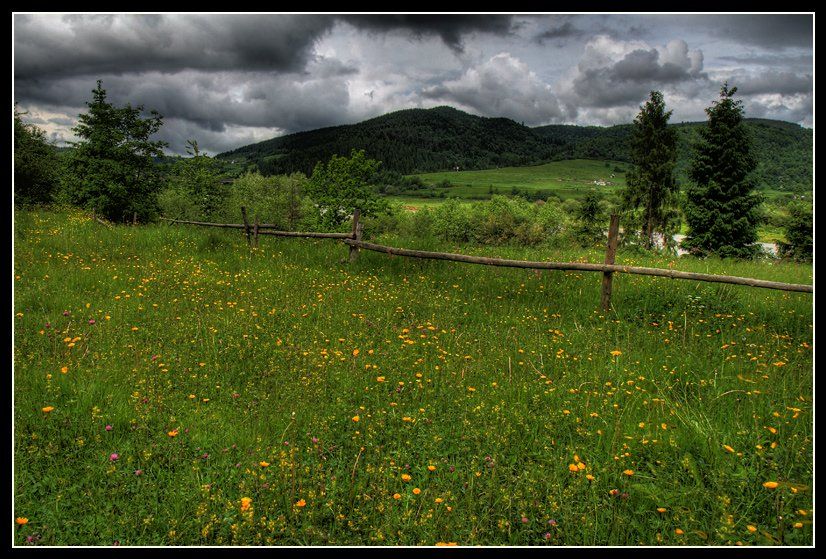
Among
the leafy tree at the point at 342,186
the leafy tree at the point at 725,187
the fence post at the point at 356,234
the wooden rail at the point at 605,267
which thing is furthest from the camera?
the leafy tree at the point at 342,186

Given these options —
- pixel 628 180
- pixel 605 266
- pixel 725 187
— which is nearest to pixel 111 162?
pixel 605 266

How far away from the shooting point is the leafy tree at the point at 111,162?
25875 millimetres

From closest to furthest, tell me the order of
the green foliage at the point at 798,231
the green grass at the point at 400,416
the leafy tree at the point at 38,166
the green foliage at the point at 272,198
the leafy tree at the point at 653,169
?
the green grass at the point at 400,416 → the leafy tree at the point at 38,166 → the green foliage at the point at 798,231 → the leafy tree at the point at 653,169 → the green foliage at the point at 272,198

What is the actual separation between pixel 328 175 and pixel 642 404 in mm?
43234

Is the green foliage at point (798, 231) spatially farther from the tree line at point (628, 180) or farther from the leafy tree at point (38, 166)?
the leafy tree at point (38, 166)

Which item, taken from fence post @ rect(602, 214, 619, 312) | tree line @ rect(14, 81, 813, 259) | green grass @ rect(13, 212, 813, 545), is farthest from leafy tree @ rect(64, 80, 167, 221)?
fence post @ rect(602, 214, 619, 312)

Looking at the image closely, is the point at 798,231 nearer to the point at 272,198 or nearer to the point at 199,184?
the point at 199,184

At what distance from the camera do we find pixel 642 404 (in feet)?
15.1

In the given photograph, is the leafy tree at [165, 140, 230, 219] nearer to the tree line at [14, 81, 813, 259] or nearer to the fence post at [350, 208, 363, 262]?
the tree line at [14, 81, 813, 259]

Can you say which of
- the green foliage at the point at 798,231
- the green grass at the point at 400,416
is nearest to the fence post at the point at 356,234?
the green grass at the point at 400,416

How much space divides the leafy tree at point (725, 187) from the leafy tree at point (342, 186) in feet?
88.6

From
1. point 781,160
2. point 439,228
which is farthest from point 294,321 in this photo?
point 439,228

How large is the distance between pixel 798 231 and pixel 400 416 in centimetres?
4040

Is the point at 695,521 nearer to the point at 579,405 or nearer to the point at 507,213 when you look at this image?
the point at 579,405
